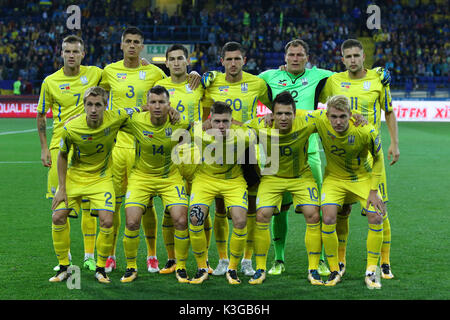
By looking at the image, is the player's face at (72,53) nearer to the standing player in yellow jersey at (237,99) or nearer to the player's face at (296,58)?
the standing player in yellow jersey at (237,99)

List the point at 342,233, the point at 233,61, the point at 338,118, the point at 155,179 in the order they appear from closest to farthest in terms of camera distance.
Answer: the point at 338,118 < the point at 155,179 < the point at 342,233 < the point at 233,61

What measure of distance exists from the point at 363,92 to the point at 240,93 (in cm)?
121

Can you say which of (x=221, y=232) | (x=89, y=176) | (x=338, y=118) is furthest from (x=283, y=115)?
(x=89, y=176)

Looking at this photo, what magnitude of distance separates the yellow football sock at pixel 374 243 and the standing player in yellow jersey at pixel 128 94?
2038mm

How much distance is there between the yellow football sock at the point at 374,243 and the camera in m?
5.68

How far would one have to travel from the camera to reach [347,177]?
5.86m

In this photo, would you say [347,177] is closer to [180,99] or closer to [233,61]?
[233,61]

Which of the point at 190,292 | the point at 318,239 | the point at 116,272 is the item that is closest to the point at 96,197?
the point at 116,272

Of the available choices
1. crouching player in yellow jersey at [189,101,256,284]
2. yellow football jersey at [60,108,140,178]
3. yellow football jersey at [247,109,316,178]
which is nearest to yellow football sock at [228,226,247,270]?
crouching player in yellow jersey at [189,101,256,284]

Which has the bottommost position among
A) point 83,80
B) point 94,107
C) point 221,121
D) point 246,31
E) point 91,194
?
point 91,194

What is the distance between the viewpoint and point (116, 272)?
6.10 meters

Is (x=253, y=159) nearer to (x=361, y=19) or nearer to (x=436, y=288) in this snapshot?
(x=436, y=288)

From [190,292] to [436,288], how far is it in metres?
2.12

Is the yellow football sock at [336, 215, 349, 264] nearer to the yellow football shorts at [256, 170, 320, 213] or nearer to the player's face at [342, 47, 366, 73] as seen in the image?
the yellow football shorts at [256, 170, 320, 213]
